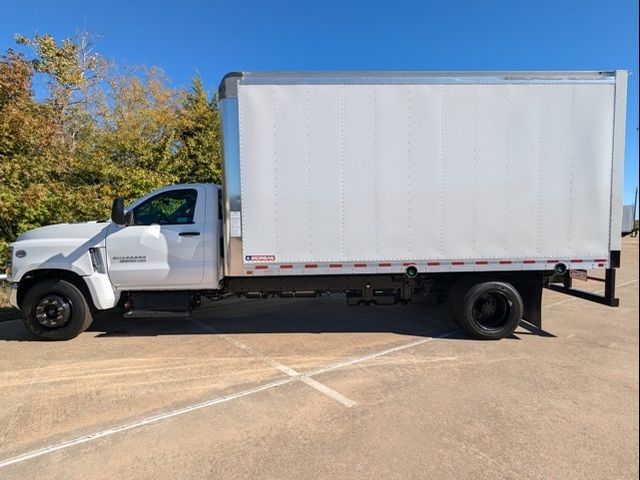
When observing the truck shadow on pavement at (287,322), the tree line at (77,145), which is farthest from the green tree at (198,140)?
the truck shadow on pavement at (287,322)

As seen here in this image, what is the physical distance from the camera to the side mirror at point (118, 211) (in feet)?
16.3

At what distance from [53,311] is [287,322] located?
3.28 meters

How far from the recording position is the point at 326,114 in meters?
4.85

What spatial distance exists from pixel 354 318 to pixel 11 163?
8.03m

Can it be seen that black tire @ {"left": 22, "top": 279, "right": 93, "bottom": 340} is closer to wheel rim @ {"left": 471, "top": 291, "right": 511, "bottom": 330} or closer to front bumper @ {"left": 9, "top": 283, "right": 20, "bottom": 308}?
front bumper @ {"left": 9, "top": 283, "right": 20, "bottom": 308}

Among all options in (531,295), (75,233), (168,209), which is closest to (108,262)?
(75,233)

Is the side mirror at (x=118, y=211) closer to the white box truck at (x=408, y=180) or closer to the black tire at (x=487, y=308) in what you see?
the white box truck at (x=408, y=180)

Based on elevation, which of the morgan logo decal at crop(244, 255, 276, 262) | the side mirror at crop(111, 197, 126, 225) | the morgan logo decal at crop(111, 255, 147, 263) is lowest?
the morgan logo decal at crop(111, 255, 147, 263)

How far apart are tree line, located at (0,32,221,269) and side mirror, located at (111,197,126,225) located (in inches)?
192

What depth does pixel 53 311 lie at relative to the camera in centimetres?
528

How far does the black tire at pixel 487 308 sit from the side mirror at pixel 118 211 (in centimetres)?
460

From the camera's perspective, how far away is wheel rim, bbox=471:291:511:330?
5398 mm

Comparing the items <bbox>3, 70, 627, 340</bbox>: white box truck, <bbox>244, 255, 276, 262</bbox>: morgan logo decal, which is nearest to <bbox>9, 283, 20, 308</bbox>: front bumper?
<bbox>3, 70, 627, 340</bbox>: white box truck

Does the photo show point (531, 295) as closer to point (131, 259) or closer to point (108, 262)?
point (131, 259)
